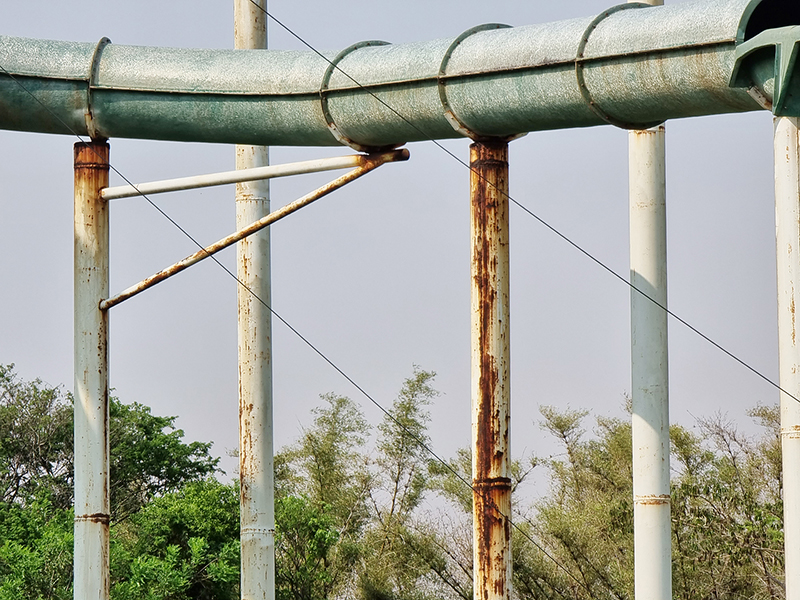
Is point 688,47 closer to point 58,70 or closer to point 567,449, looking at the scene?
point 58,70

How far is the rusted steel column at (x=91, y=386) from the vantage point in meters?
10.3

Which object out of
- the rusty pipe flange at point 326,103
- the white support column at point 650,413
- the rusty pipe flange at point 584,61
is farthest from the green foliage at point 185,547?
the rusty pipe flange at point 584,61

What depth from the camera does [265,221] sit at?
10312mm

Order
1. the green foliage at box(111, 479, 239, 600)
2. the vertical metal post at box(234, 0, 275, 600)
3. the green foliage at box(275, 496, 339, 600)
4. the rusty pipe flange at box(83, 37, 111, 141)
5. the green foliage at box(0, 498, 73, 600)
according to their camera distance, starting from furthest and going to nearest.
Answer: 1. the green foliage at box(275, 496, 339, 600)
2. the green foliage at box(111, 479, 239, 600)
3. the green foliage at box(0, 498, 73, 600)
4. the vertical metal post at box(234, 0, 275, 600)
5. the rusty pipe flange at box(83, 37, 111, 141)

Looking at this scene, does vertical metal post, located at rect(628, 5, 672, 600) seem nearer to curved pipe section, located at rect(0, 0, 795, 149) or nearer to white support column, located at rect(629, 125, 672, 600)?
white support column, located at rect(629, 125, 672, 600)

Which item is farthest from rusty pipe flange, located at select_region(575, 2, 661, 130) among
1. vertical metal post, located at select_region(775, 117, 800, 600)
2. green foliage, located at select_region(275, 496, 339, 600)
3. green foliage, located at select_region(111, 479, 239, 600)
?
green foliage, located at select_region(275, 496, 339, 600)

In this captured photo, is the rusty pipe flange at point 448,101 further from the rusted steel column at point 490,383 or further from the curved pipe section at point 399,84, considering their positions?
the rusted steel column at point 490,383

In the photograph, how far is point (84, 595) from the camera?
10297 mm

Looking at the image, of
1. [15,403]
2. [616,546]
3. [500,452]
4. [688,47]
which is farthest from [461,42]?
[15,403]

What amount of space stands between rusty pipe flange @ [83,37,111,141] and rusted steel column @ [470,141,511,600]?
9.94 ft

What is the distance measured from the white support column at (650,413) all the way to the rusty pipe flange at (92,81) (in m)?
4.32

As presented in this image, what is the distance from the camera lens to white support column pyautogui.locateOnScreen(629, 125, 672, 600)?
37.6ft

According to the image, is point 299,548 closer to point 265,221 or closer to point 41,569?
point 41,569

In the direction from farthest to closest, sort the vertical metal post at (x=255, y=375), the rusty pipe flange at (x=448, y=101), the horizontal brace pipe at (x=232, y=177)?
the vertical metal post at (x=255, y=375) < the horizontal brace pipe at (x=232, y=177) < the rusty pipe flange at (x=448, y=101)
